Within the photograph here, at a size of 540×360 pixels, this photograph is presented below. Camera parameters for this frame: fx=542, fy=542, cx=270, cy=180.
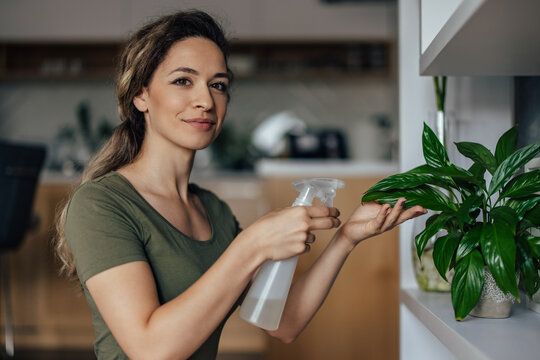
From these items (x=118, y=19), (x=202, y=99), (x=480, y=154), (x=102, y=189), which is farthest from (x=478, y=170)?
(x=118, y=19)

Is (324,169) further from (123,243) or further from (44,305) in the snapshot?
(44,305)

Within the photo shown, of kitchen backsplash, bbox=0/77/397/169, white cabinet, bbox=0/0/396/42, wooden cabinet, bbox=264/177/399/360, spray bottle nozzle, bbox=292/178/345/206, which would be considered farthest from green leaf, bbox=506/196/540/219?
kitchen backsplash, bbox=0/77/397/169

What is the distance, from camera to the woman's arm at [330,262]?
2.65 ft

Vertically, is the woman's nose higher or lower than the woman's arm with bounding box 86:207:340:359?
higher

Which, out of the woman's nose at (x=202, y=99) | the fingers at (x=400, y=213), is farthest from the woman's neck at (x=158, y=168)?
the fingers at (x=400, y=213)

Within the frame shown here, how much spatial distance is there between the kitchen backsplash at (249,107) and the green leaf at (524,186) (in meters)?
3.64

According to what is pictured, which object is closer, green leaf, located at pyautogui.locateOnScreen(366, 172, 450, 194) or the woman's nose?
green leaf, located at pyautogui.locateOnScreen(366, 172, 450, 194)

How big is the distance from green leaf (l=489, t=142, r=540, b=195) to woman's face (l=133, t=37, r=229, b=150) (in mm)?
547

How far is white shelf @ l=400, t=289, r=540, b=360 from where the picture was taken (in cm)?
55

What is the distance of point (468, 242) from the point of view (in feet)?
2.14

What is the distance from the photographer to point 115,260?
845mm

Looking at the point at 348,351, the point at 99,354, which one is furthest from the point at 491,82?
the point at 348,351

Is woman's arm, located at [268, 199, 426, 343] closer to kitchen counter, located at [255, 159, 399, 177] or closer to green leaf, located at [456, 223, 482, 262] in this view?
green leaf, located at [456, 223, 482, 262]

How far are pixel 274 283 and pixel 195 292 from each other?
0.11 m
